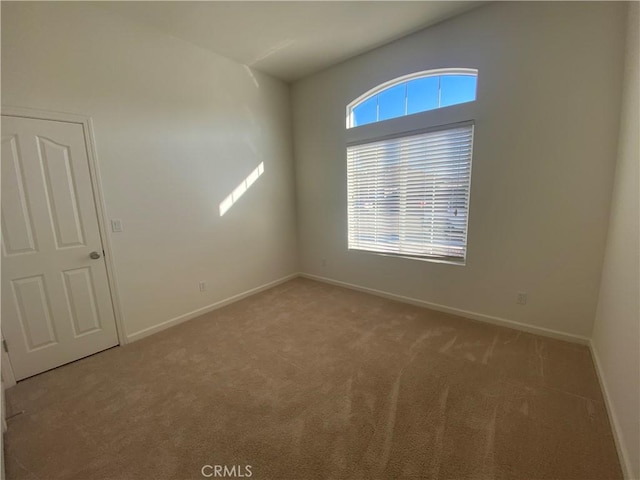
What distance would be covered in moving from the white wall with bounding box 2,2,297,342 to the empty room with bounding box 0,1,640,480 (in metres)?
0.02

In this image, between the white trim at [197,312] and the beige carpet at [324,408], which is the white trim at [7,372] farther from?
the white trim at [197,312]

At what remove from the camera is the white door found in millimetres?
2068

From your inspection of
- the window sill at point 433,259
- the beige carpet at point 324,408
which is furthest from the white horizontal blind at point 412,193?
the beige carpet at point 324,408

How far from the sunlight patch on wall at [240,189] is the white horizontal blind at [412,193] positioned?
133cm

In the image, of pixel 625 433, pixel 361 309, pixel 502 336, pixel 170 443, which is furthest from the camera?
pixel 361 309

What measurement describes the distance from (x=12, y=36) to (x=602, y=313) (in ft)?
16.7

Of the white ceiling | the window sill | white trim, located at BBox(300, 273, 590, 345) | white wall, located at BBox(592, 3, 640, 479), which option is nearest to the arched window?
the white ceiling

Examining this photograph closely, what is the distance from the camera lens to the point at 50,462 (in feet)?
4.92

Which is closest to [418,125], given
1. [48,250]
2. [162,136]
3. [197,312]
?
[162,136]

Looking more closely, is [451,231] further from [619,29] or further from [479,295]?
[619,29]

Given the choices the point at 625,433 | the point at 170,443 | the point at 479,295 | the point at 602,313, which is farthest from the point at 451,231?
the point at 170,443

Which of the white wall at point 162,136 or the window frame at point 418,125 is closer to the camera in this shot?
the white wall at point 162,136

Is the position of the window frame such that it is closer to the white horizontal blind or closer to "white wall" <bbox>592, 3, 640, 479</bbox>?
the white horizontal blind

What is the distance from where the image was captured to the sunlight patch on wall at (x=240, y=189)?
11.4 feet
